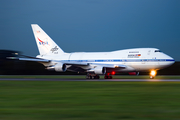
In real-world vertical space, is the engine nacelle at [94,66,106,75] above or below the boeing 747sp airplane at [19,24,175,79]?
below

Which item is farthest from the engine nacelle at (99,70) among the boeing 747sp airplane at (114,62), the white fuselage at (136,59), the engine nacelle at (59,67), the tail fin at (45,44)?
the tail fin at (45,44)

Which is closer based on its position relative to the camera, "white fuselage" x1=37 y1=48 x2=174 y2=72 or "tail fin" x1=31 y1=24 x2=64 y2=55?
"white fuselage" x1=37 y1=48 x2=174 y2=72

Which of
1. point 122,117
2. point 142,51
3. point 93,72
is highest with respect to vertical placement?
point 142,51

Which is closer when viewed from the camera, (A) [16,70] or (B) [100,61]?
(B) [100,61]

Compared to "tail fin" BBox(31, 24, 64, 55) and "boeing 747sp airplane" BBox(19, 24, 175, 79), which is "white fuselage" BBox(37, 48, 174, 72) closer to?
"boeing 747sp airplane" BBox(19, 24, 175, 79)

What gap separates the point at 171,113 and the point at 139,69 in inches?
1251

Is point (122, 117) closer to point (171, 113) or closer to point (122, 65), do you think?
point (171, 113)

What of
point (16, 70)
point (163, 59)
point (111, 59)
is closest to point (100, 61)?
point (111, 59)

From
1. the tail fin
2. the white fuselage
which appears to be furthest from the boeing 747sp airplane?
the tail fin

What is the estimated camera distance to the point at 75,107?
11438 millimetres

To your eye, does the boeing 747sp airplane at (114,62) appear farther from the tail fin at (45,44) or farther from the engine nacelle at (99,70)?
the tail fin at (45,44)

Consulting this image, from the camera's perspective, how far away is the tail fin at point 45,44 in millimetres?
49500

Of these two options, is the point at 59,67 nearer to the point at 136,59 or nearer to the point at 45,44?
the point at 45,44

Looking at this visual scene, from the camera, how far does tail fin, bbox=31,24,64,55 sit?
4950 cm
